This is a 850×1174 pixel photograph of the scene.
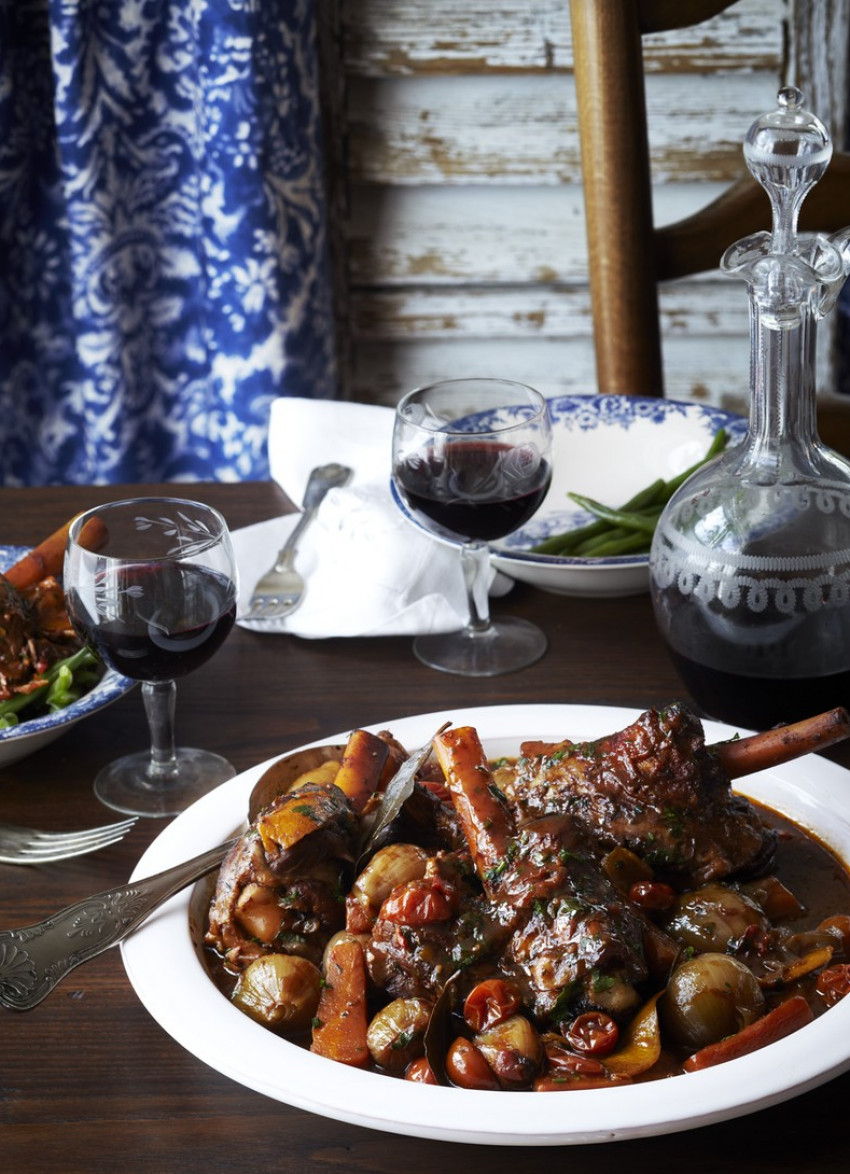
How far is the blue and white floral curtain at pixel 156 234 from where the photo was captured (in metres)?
2.93

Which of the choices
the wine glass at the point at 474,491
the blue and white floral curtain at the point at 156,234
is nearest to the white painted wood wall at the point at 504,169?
the blue and white floral curtain at the point at 156,234

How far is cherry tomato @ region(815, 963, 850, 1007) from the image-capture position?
902 millimetres

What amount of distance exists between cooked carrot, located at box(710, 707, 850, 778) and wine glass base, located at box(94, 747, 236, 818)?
0.49 metres

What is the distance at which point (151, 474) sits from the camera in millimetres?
3414

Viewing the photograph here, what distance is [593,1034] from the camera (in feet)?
2.83

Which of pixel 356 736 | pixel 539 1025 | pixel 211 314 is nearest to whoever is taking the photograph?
pixel 539 1025

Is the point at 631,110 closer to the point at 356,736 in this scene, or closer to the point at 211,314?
the point at 356,736

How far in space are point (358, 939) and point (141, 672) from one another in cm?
40

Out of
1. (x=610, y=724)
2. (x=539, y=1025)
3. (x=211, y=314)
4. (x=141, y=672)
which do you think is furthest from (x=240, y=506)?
(x=211, y=314)

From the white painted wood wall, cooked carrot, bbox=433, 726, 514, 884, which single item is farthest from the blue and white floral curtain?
cooked carrot, bbox=433, 726, 514, 884

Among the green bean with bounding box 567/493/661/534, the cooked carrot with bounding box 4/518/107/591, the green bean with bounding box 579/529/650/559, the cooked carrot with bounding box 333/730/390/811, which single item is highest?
the cooked carrot with bounding box 4/518/107/591

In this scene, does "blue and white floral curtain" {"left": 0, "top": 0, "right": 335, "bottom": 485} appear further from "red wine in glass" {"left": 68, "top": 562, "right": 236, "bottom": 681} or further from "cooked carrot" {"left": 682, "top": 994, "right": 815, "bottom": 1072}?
"cooked carrot" {"left": 682, "top": 994, "right": 815, "bottom": 1072}

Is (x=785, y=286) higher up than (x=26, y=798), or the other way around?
(x=785, y=286)

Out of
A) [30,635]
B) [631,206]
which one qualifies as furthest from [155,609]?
[631,206]
